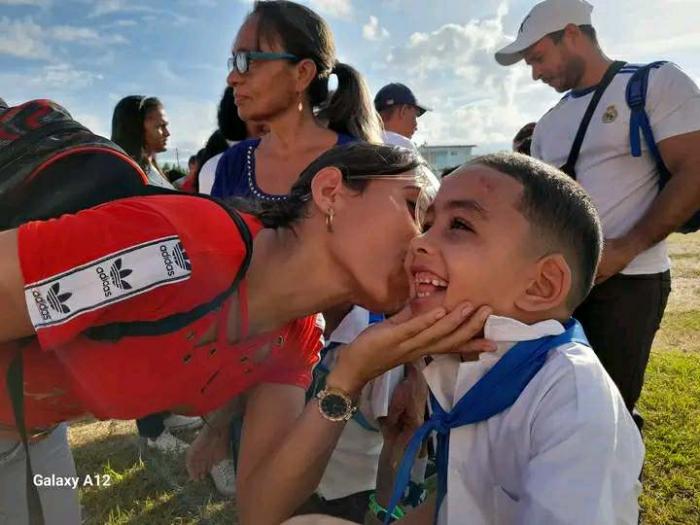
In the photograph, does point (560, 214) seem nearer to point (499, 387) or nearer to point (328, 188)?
point (499, 387)

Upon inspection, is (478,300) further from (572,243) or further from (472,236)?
(572,243)

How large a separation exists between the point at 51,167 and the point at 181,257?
15.4 inches

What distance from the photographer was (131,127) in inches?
196

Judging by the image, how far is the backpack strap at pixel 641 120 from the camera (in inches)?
119

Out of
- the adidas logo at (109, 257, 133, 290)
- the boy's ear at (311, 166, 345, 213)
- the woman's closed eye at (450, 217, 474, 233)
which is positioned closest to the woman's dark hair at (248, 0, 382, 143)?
the boy's ear at (311, 166, 345, 213)

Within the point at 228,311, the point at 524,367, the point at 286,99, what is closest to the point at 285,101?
the point at 286,99

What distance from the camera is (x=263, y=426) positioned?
2.07 metres

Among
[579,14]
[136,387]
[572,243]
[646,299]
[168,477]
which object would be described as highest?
[579,14]

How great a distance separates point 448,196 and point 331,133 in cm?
148

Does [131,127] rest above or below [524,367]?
above

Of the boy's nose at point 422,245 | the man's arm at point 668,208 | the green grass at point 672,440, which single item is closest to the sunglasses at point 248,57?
the boy's nose at point 422,245

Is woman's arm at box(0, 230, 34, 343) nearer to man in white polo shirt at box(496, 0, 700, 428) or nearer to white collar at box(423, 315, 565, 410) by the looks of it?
white collar at box(423, 315, 565, 410)

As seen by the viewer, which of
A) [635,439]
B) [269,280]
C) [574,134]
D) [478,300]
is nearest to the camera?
[635,439]

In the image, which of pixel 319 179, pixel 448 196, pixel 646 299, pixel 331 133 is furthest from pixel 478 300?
pixel 646 299
